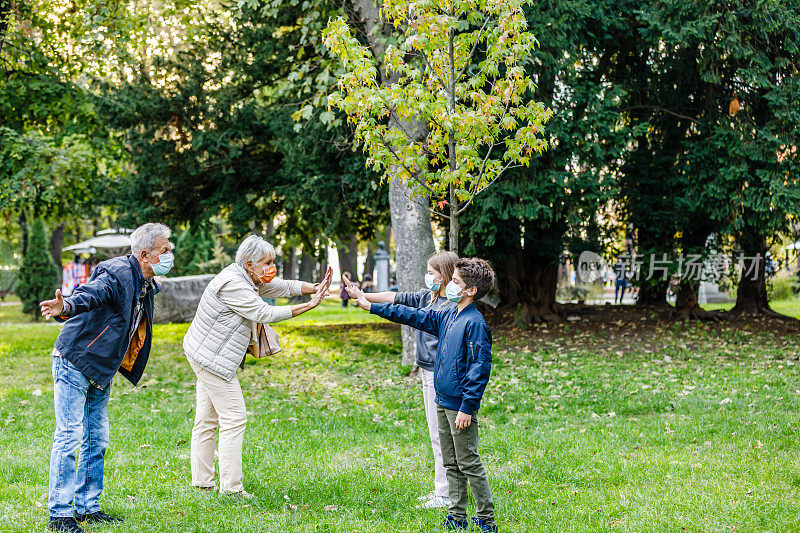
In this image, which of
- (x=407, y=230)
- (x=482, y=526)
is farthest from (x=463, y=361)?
(x=407, y=230)

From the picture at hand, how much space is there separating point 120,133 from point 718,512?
508 inches

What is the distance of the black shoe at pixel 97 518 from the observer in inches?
170

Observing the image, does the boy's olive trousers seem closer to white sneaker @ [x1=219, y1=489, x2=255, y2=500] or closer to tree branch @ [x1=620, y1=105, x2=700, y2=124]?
white sneaker @ [x1=219, y1=489, x2=255, y2=500]

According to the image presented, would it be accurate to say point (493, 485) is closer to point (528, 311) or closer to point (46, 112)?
point (528, 311)

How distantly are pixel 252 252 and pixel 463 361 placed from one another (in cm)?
170

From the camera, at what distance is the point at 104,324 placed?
419 cm

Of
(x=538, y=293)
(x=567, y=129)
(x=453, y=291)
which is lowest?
(x=538, y=293)

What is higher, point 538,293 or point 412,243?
point 412,243

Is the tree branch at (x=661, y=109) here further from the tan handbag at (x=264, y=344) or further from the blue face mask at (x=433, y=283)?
the tan handbag at (x=264, y=344)

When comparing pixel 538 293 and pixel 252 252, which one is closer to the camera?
pixel 252 252

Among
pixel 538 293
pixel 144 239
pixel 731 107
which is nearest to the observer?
pixel 144 239

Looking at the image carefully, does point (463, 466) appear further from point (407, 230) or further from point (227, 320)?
point (407, 230)

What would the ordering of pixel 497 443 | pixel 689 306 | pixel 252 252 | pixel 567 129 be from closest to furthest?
pixel 252 252, pixel 497 443, pixel 567 129, pixel 689 306

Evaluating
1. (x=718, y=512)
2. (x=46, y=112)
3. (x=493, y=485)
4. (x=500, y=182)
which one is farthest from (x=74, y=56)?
(x=718, y=512)
